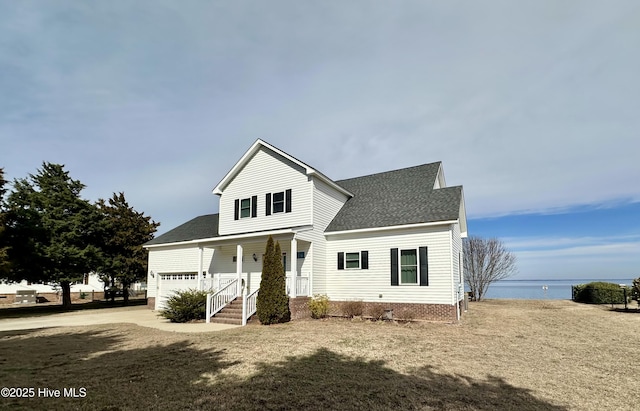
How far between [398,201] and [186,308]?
11.2 meters

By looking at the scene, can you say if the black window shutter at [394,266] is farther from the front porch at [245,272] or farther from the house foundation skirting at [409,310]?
the front porch at [245,272]

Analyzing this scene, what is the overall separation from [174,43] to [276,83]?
4.81 metres

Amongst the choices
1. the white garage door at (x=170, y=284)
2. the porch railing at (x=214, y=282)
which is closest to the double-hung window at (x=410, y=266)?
the porch railing at (x=214, y=282)

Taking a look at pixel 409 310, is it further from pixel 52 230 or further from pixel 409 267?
pixel 52 230

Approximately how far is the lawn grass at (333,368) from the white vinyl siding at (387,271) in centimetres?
223

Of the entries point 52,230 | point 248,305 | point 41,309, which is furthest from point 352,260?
point 41,309

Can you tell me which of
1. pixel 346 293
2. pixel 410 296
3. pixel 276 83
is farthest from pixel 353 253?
pixel 276 83

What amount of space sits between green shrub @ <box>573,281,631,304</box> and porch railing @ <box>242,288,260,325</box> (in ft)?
78.7

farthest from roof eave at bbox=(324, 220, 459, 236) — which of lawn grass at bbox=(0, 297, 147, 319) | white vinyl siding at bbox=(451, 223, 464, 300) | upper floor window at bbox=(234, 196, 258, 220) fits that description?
lawn grass at bbox=(0, 297, 147, 319)

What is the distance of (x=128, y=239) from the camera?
27703mm

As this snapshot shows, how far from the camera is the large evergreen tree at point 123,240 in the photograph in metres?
27.2

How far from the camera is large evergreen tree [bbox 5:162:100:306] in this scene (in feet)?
74.7

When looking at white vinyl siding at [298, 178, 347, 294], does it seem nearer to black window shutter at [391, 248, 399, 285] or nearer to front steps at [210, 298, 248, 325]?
black window shutter at [391, 248, 399, 285]

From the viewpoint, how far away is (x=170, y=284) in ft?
72.8
